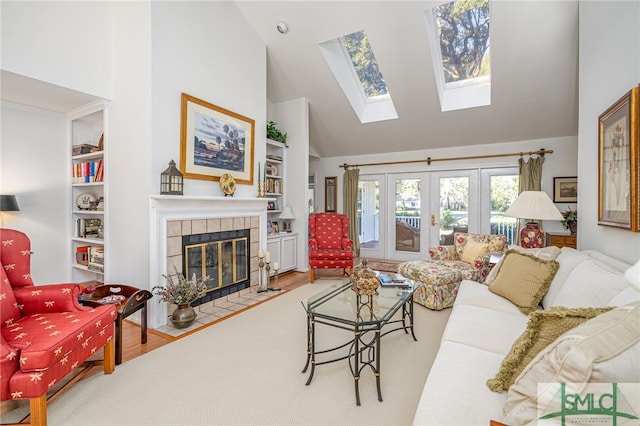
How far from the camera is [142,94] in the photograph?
296 centimetres

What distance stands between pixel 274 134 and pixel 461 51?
3143 millimetres

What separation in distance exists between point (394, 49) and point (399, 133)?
1.79 metres

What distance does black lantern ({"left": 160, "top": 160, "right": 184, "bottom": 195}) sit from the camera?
9.65ft

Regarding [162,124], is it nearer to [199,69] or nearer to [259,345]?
[199,69]

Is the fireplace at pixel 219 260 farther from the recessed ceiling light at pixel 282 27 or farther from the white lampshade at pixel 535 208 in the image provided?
the white lampshade at pixel 535 208

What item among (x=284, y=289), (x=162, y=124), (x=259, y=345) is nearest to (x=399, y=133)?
(x=284, y=289)

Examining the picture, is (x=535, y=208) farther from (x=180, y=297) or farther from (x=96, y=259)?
(x=96, y=259)

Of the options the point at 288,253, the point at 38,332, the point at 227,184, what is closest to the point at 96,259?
the point at 227,184

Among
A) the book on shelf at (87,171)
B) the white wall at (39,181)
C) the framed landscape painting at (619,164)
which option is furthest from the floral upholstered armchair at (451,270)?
the white wall at (39,181)

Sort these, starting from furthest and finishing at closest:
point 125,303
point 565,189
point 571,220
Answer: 1. point 565,189
2. point 571,220
3. point 125,303

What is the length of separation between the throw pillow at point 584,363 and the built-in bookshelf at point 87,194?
13.2 feet

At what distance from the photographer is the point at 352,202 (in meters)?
6.61

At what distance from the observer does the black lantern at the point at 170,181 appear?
2941 millimetres

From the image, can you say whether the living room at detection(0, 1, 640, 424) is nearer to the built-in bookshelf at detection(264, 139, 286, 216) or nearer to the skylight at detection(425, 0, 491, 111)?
the built-in bookshelf at detection(264, 139, 286, 216)
